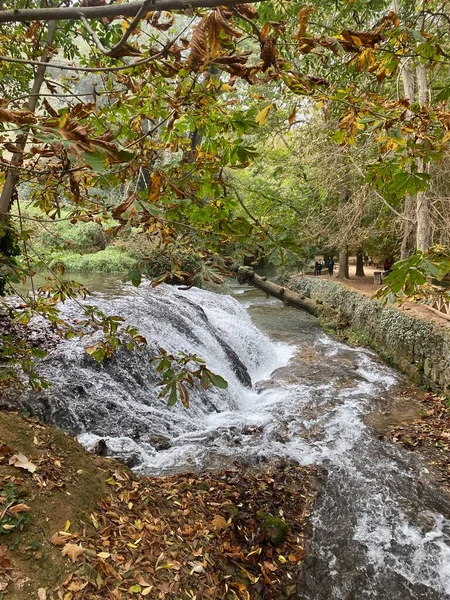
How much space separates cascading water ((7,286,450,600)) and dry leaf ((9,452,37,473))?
219 cm

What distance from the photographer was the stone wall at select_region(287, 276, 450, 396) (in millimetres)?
8648

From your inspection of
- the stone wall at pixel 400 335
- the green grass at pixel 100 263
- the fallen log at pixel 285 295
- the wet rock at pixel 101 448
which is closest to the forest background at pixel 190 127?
the wet rock at pixel 101 448

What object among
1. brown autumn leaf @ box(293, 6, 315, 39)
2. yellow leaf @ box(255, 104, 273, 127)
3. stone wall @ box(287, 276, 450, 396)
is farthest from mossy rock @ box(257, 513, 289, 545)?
stone wall @ box(287, 276, 450, 396)

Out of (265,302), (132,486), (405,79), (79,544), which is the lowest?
(265,302)

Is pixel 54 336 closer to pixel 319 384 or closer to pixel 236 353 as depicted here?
pixel 236 353

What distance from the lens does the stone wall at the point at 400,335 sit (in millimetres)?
8648

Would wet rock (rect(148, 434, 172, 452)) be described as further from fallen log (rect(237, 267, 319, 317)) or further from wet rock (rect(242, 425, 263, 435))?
fallen log (rect(237, 267, 319, 317))

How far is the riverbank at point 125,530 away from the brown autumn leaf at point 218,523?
1 centimetres

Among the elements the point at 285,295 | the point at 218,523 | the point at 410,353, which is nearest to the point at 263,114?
the point at 218,523

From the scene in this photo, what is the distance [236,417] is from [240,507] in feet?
8.98

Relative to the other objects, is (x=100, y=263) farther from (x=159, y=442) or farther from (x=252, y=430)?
(x=159, y=442)

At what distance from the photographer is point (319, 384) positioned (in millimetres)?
9008

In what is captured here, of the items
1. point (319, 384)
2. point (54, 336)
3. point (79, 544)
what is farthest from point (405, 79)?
point (79, 544)

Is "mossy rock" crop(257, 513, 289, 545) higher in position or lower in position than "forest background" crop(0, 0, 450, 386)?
lower
